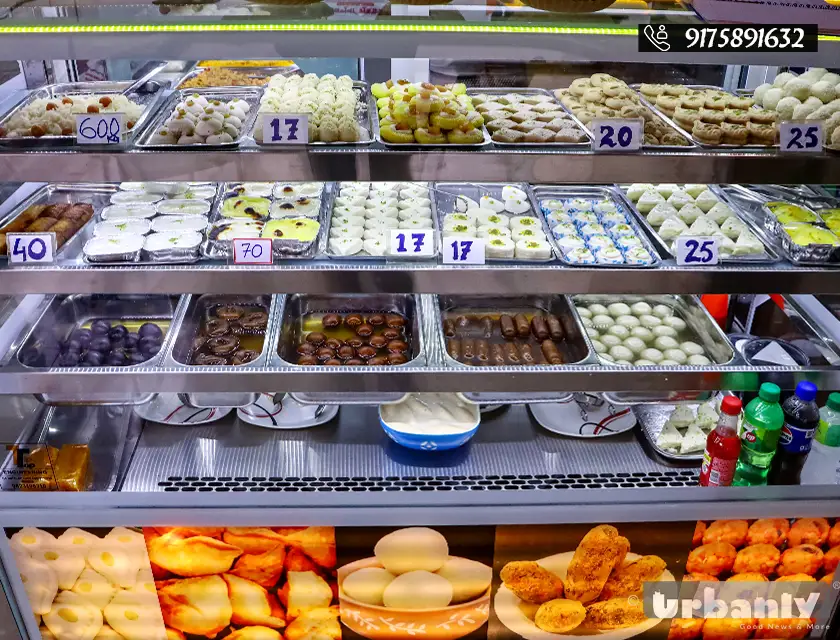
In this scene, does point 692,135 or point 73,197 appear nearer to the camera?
point 692,135

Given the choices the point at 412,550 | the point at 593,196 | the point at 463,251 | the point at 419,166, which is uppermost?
the point at 419,166

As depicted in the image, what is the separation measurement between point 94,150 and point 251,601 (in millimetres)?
1714

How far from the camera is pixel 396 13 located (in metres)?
2.24

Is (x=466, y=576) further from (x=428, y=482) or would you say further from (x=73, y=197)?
(x=73, y=197)

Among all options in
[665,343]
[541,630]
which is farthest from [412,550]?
[665,343]

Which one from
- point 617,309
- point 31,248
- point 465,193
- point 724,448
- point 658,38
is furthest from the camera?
point 465,193

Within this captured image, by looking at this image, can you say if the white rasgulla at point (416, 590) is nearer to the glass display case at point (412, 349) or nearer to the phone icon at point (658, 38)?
the glass display case at point (412, 349)

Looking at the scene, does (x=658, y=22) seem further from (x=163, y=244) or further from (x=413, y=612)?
(x=413, y=612)

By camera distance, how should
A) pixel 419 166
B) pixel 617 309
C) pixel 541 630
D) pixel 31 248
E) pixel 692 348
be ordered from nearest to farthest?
1. pixel 419 166
2. pixel 31 248
3. pixel 541 630
4. pixel 692 348
5. pixel 617 309

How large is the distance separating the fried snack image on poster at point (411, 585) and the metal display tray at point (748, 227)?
1338 millimetres

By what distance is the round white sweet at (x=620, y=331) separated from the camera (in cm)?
307

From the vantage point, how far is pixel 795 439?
2.77 metres

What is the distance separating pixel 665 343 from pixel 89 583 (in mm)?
2440

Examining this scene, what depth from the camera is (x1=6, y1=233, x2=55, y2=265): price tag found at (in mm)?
2500
